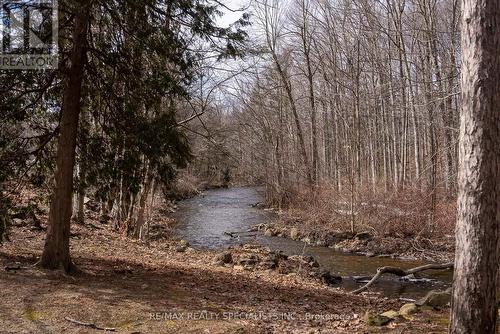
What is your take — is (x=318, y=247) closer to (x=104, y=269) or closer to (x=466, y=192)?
(x=104, y=269)

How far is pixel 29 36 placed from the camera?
7.04 meters

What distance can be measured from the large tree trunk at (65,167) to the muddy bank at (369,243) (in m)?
10.6

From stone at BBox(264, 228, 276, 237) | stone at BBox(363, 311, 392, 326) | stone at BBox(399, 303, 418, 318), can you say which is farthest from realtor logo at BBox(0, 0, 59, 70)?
stone at BBox(264, 228, 276, 237)

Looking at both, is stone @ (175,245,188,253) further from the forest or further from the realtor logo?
the realtor logo

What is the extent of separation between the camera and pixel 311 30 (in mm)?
26234

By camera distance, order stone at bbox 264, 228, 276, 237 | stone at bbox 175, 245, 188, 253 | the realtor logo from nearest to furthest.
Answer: the realtor logo
stone at bbox 175, 245, 188, 253
stone at bbox 264, 228, 276, 237

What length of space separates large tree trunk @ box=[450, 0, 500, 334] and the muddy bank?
33.5ft

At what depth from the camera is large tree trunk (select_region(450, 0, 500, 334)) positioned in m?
4.25

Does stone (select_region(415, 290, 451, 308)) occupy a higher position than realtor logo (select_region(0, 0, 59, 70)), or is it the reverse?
realtor logo (select_region(0, 0, 59, 70))

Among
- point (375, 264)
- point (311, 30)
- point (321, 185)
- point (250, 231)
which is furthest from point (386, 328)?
point (311, 30)

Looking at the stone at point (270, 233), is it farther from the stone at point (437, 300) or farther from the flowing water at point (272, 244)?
the stone at point (437, 300)

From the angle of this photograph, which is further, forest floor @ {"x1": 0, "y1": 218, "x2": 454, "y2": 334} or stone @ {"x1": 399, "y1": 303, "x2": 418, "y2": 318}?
stone @ {"x1": 399, "y1": 303, "x2": 418, "y2": 318}

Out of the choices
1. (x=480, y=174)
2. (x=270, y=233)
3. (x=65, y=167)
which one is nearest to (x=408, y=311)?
(x=480, y=174)

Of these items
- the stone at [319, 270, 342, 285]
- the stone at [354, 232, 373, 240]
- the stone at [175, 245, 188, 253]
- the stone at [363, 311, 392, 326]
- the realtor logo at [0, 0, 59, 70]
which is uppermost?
the realtor logo at [0, 0, 59, 70]
